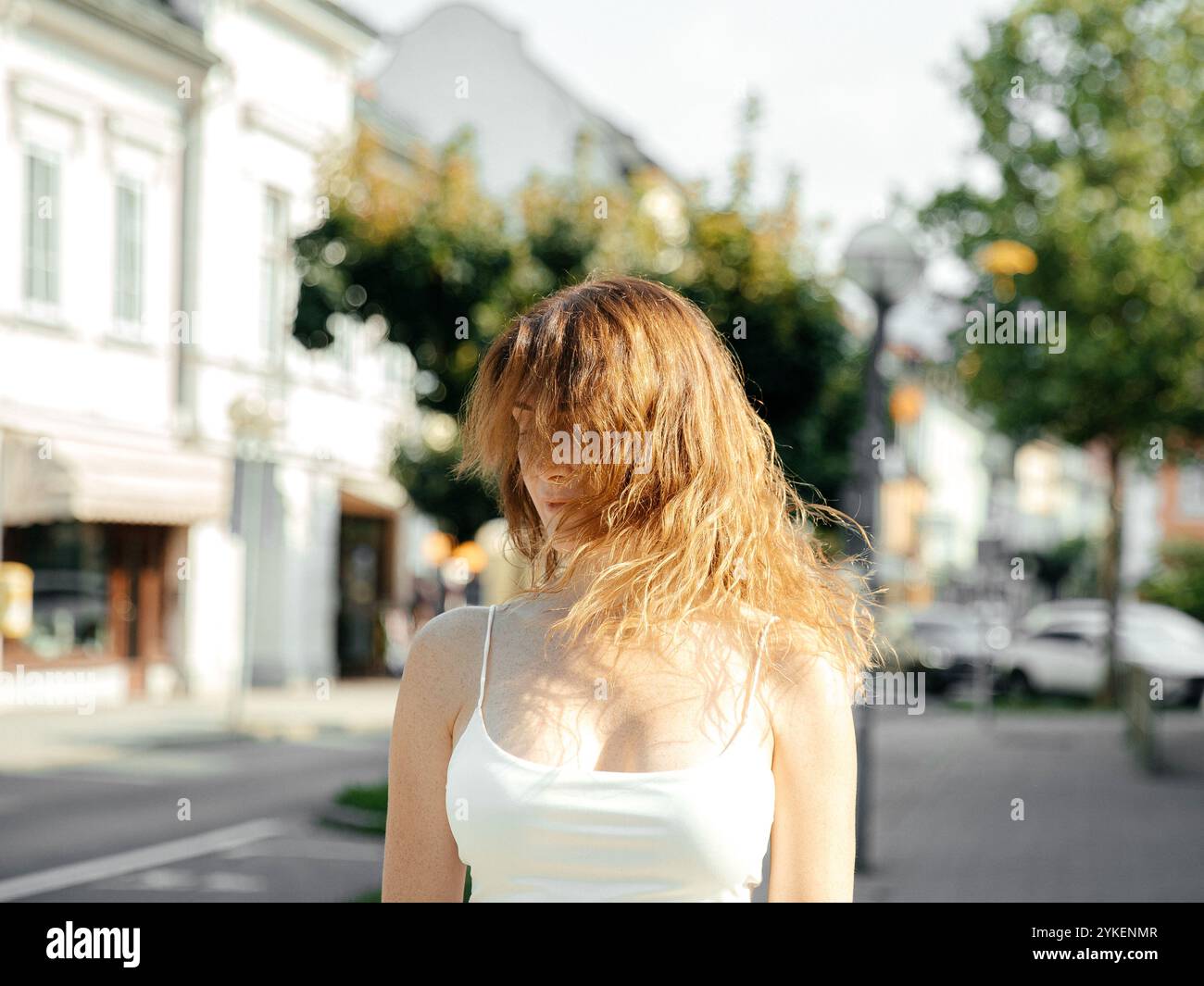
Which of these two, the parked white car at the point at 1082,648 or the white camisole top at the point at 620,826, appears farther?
the parked white car at the point at 1082,648

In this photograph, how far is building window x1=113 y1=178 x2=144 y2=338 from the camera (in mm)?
18234

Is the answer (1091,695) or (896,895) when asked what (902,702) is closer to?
(1091,695)

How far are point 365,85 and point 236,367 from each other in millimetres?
5673

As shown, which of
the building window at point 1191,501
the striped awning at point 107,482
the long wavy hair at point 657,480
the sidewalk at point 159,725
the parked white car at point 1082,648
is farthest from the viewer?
the building window at point 1191,501

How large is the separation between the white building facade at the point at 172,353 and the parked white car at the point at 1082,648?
453 inches

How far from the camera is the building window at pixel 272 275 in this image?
20.5m

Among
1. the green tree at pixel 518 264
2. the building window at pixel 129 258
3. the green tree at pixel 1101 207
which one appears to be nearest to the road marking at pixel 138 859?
the green tree at pixel 518 264

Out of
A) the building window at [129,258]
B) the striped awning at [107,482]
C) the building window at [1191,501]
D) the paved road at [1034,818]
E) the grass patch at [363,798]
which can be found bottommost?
the paved road at [1034,818]

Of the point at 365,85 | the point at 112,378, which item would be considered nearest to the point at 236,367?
the point at 112,378

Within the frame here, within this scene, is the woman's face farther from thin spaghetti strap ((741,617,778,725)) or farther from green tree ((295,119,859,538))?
green tree ((295,119,859,538))

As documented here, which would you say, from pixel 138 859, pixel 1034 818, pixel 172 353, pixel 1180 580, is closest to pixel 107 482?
pixel 172 353

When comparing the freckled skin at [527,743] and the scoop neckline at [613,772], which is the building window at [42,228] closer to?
the freckled skin at [527,743]

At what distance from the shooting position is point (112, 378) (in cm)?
1798

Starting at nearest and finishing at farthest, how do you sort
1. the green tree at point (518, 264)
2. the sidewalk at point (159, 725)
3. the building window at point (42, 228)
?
the green tree at point (518, 264), the sidewalk at point (159, 725), the building window at point (42, 228)
